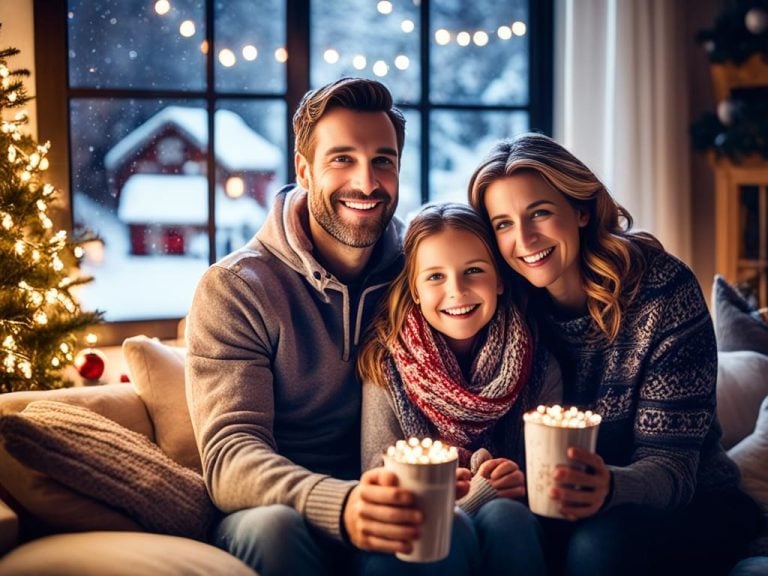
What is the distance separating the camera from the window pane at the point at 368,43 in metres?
3.88

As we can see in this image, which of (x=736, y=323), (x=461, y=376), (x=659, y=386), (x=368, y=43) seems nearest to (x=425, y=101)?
(x=368, y=43)

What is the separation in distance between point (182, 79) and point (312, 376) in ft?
6.29

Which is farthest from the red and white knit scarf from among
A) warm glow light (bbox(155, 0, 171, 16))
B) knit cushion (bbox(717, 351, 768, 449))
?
warm glow light (bbox(155, 0, 171, 16))

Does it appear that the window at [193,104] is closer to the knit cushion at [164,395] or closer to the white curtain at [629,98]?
the white curtain at [629,98]

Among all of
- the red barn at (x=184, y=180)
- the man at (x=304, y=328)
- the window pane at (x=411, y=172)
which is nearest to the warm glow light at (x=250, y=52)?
the red barn at (x=184, y=180)

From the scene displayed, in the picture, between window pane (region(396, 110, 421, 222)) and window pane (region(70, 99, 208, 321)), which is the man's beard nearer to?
window pane (region(70, 99, 208, 321))

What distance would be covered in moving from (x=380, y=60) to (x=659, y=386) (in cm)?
239

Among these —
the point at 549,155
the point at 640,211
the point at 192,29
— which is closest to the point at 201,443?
the point at 549,155

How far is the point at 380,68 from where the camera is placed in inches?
157

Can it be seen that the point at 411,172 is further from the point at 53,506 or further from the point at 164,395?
the point at 53,506

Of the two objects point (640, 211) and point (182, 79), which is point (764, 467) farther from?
point (182, 79)

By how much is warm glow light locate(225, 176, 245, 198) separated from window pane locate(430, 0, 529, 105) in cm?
90

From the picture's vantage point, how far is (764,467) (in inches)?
96.0

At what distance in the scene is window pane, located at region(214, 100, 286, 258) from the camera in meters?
3.75
